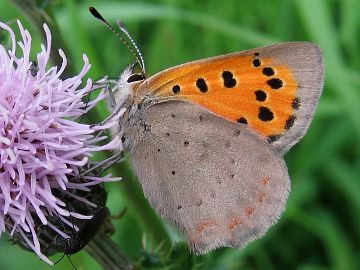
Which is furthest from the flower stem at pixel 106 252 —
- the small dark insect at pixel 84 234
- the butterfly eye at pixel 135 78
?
the butterfly eye at pixel 135 78

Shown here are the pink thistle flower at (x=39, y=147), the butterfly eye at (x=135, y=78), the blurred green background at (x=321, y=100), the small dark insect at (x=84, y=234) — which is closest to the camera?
the pink thistle flower at (x=39, y=147)

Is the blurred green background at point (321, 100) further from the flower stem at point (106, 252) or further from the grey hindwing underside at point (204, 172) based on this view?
the grey hindwing underside at point (204, 172)

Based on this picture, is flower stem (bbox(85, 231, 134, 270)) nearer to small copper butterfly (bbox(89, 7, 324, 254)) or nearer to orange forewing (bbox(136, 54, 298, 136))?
small copper butterfly (bbox(89, 7, 324, 254))

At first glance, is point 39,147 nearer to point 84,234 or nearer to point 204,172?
point 84,234

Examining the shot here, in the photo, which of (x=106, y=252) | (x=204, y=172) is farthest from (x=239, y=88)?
(x=106, y=252)

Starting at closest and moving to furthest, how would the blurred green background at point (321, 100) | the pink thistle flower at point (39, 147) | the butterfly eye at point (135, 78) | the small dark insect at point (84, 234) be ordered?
1. the pink thistle flower at point (39, 147)
2. the small dark insect at point (84, 234)
3. the butterfly eye at point (135, 78)
4. the blurred green background at point (321, 100)

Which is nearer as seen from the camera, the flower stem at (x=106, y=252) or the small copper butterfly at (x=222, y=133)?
the small copper butterfly at (x=222, y=133)
